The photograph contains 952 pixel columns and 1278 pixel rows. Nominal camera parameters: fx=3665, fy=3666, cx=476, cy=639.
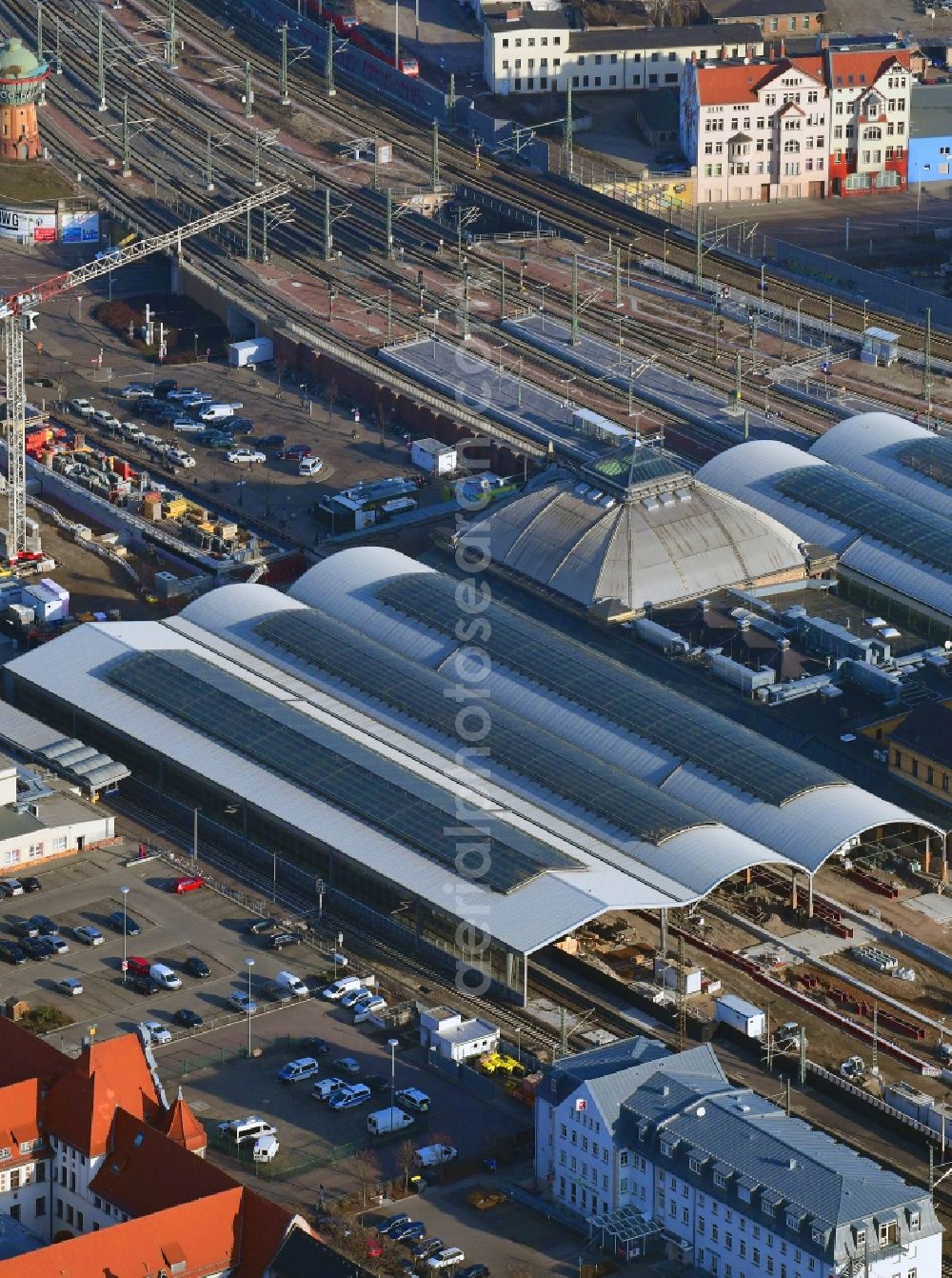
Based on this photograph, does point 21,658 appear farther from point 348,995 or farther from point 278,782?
point 348,995

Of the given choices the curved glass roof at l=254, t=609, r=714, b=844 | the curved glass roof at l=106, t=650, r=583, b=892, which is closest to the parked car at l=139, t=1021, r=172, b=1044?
the curved glass roof at l=106, t=650, r=583, b=892

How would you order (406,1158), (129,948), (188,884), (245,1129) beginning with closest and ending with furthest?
1. (406,1158)
2. (245,1129)
3. (129,948)
4. (188,884)

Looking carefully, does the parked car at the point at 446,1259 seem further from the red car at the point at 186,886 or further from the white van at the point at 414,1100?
the red car at the point at 186,886

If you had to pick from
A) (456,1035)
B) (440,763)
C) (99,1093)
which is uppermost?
(99,1093)

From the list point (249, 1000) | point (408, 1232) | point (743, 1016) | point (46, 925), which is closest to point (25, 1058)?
point (408, 1232)

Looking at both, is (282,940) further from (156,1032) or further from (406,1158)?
(406,1158)

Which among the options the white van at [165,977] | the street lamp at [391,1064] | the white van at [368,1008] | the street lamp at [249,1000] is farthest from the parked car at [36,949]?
the street lamp at [391,1064]
